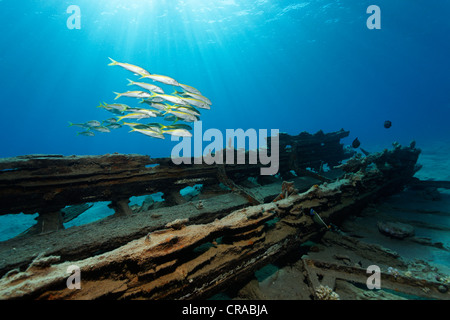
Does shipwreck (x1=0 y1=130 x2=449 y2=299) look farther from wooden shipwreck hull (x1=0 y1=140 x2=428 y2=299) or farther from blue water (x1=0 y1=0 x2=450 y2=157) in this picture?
blue water (x1=0 y1=0 x2=450 y2=157)

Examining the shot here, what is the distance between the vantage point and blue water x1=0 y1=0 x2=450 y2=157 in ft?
120

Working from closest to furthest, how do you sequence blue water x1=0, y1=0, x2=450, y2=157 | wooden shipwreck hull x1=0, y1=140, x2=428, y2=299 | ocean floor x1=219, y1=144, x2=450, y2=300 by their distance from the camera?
1. wooden shipwreck hull x1=0, y1=140, x2=428, y2=299
2. ocean floor x1=219, y1=144, x2=450, y2=300
3. blue water x1=0, y1=0, x2=450, y2=157

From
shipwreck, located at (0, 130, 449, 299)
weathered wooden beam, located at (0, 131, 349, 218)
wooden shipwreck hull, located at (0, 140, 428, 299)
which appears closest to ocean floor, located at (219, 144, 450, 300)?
shipwreck, located at (0, 130, 449, 299)

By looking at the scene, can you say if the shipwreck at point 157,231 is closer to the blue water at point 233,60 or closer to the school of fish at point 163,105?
the school of fish at point 163,105

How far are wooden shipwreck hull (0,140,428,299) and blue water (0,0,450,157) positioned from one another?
41837 millimetres

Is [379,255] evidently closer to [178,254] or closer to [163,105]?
[178,254]

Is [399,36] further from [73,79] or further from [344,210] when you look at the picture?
[73,79]

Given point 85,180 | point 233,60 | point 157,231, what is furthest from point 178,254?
point 233,60

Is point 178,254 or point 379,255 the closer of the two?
point 178,254

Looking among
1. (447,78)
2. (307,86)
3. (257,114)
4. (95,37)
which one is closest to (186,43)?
(95,37)

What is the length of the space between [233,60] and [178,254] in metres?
80.0

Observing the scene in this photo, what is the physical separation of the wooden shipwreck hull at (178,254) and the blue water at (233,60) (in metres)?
41.8

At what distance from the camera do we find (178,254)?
90.1 inches

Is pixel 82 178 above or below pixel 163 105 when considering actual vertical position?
below
